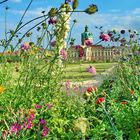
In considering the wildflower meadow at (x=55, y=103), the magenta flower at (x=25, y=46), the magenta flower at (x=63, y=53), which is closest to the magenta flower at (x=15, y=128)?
the wildflower meadow at (x=55, y=103)

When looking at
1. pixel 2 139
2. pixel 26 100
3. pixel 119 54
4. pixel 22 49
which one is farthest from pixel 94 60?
pixel 2 139

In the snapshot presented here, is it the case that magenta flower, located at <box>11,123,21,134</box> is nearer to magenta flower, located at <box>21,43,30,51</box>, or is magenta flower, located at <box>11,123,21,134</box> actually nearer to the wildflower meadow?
the wildflower meadow

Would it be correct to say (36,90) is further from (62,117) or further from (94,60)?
(94,60)

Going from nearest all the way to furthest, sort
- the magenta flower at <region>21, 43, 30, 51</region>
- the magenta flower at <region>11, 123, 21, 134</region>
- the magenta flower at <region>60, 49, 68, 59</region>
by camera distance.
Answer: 1. the magenta flower at <region>11, 123, 21, 134</region>
2. the magenta flower at <region>60, 49, 68, 59</region>
3. the magenta flower at <region>21, 43, 30, 51</region>

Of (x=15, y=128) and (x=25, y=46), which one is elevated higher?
(x=25, y=46)

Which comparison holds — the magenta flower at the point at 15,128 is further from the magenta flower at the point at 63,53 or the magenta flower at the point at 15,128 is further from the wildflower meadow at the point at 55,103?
the magenta flower at the point at 63,53

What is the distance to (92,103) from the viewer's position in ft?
17.2

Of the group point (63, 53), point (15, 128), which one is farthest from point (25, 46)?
point (15, 128)

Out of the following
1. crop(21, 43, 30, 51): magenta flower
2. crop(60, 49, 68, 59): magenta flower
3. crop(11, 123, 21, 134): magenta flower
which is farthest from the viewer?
crop(21, 43, 30, 51): magenta flower

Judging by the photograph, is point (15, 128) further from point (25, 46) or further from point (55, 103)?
point (25, 46)

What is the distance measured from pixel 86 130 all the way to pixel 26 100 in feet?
3.71

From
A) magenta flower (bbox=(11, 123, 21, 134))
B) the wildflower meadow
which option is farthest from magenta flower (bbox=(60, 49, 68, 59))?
magenta flower (bbox=(11, 123, 21, 134))

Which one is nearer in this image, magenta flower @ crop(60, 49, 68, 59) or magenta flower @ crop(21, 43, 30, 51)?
magenta flower @ crop(60, 49, 68, 59)

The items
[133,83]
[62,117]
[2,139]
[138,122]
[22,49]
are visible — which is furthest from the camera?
[22,49]
